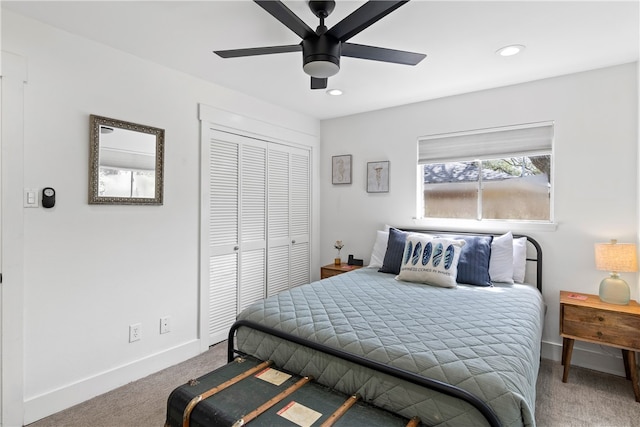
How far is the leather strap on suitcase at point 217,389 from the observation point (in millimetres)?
1447

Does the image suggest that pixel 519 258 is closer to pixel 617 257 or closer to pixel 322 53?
pixel 617 257

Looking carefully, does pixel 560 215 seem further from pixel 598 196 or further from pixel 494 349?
pixel 494 349

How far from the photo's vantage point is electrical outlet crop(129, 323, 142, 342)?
8.32ft

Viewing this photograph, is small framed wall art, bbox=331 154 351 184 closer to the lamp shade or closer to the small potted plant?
the small potted plant

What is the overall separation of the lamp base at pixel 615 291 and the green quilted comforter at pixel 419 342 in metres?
0.49

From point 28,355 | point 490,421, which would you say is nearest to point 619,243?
point 490,421

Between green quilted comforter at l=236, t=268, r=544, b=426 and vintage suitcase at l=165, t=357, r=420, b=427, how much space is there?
2.9 inches

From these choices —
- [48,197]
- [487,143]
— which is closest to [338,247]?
[487,143]

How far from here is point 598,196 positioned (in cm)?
272

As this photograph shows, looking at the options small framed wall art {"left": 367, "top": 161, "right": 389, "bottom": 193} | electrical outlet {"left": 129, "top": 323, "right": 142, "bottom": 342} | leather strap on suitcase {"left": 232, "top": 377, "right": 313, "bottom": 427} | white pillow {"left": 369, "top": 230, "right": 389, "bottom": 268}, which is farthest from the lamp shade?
electrical outlet {"left": 129, "top": 323, "right": 142, "bottom": 342}

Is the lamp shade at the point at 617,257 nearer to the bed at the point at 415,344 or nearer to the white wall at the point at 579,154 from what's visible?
the white wall at the point at 579,154

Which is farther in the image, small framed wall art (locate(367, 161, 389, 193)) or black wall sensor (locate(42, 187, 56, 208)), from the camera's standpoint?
small framed wall art (locate(367, 161, 389, 193))

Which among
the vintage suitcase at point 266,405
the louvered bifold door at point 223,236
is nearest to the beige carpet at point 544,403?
the louvered bifold door at point 223,236

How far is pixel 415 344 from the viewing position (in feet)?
5.16
